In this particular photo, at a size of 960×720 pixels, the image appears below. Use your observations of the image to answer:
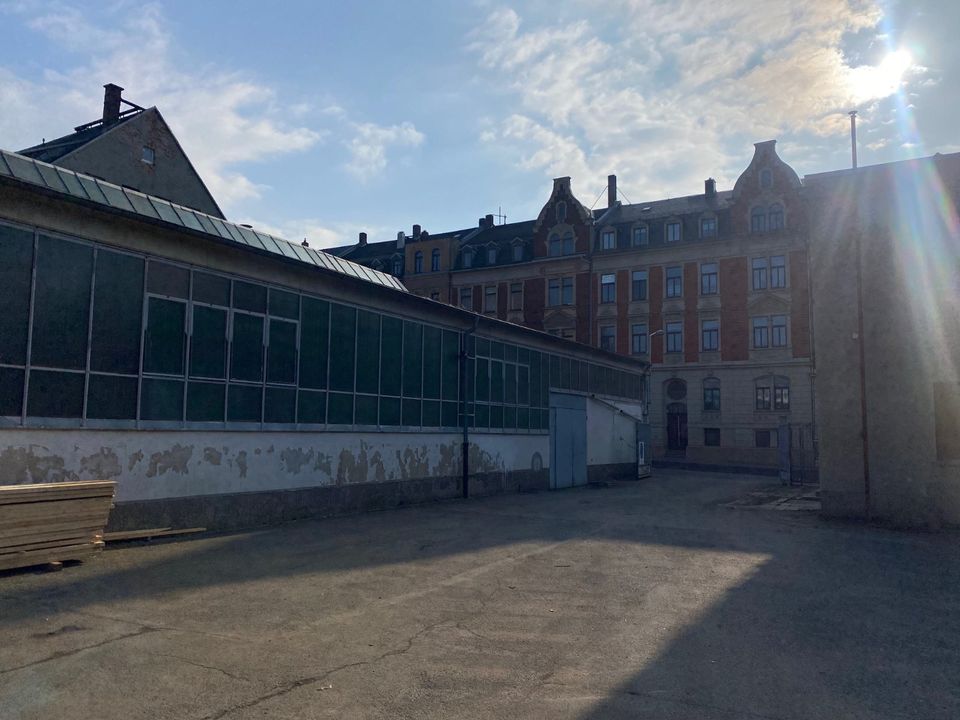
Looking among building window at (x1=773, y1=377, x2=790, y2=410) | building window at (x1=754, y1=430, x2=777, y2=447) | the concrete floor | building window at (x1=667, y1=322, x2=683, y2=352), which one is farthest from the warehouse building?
building window at (x1=667, y1=322, x2=683, y2=352)

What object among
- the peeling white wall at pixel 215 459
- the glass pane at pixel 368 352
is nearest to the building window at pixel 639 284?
the peeling white wall at pixel 215 459

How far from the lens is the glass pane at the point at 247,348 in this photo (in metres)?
14.4

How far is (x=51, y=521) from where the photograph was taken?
9727mm

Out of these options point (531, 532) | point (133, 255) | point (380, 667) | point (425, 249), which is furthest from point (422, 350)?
point (425, 249)

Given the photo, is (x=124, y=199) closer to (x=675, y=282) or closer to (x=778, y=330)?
(x=675, y=282)

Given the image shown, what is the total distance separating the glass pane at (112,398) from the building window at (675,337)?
38089 millimetres

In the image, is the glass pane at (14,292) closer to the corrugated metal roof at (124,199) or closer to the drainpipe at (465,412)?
the corrugated metal roof at (124,199)

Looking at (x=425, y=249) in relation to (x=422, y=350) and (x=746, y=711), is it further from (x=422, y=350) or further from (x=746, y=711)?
(x=746, y=711)

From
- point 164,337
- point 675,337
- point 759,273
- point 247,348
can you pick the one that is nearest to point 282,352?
point 247,348

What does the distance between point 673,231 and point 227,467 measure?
3822 cm

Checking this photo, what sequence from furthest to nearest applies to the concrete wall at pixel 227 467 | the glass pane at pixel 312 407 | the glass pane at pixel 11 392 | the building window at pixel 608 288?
1. the building window at pixel 608 288
2. the glass pane at pixel 312 407
3. the concrete wall at pixel 227 467
4. the glass pane at pixel 11 392

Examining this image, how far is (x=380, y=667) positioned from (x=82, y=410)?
8.08 m

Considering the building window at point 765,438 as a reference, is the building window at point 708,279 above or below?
above

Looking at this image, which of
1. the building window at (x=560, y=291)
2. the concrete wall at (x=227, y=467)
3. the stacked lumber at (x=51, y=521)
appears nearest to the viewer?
the stacked lumber at (x=51, y=521)
